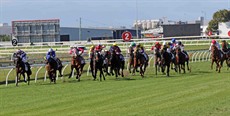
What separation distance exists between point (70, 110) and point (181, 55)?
49.0 feet

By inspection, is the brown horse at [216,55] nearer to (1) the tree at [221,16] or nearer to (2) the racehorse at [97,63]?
(2) the racehorse at [97,63]

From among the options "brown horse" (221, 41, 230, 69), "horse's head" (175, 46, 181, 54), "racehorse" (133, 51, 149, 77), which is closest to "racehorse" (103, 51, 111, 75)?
"racehorse" (133, 51, 149, 77)

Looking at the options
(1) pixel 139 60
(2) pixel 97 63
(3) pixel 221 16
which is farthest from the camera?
(3) pixel 221 16

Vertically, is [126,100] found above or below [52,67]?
below

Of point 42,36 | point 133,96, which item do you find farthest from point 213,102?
point 42,36

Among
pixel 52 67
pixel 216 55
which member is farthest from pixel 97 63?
pixel 216 55

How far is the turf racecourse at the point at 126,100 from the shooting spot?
41.5 feet

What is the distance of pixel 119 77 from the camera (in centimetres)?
2525

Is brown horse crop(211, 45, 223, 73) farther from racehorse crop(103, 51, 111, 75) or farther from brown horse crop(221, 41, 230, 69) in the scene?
racehorse crop(103, 51, 111, 75)

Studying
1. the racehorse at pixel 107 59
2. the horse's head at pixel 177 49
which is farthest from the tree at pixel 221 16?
the racehorse at pixel 107 59

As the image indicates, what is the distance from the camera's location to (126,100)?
14.9m

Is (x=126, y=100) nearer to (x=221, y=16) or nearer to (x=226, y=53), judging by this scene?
(x=226, y=53)

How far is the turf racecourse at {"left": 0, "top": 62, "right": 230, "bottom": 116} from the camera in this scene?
1266 centimetres

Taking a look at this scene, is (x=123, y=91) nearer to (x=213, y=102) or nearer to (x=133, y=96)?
(x=133, y=96)
